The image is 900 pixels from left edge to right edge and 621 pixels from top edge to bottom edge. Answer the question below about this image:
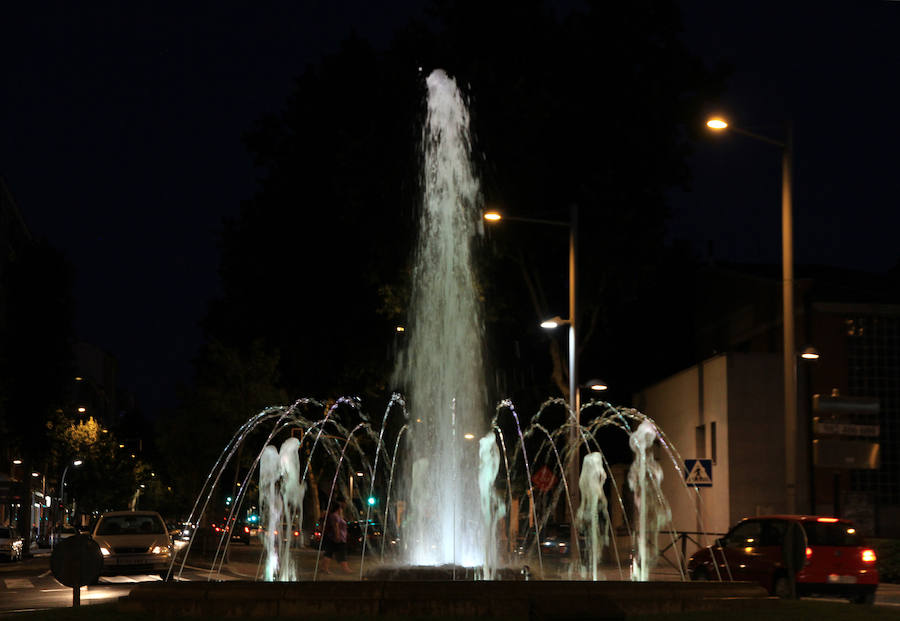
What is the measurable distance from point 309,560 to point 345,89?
52.4 feet

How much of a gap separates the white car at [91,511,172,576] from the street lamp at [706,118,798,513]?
1378 cm

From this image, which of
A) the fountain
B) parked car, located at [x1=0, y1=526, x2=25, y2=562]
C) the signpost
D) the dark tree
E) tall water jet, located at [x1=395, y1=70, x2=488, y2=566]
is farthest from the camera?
parked car, located at [x1=0, y1=526, x2=25, y2=562]

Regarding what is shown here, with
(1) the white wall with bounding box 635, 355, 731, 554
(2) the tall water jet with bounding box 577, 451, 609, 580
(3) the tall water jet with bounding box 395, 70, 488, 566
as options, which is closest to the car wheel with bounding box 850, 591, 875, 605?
(3) the tall water jet with bounding box 395, 70, 488, 566

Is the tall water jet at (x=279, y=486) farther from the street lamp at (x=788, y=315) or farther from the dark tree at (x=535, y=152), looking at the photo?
the street lamp at (x=788, y=315)

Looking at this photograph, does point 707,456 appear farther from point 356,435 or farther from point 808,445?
point 356,435

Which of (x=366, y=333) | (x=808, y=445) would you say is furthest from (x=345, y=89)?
(x=808, y=445)

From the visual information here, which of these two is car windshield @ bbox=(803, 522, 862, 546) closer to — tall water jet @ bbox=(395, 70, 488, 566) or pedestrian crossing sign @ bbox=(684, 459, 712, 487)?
pedestrian crossing sign @ bbox=(684, 459, 712, 487)

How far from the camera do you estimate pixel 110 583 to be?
2628cm

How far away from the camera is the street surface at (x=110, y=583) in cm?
2078

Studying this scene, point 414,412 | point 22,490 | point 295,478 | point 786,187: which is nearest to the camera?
point 786,187

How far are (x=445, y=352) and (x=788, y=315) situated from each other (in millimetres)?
8214

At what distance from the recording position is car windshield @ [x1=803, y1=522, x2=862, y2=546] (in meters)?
20.6

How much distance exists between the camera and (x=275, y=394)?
4562 cm

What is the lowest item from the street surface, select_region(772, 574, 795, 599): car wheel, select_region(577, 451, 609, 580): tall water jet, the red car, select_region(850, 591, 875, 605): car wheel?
the street surface
